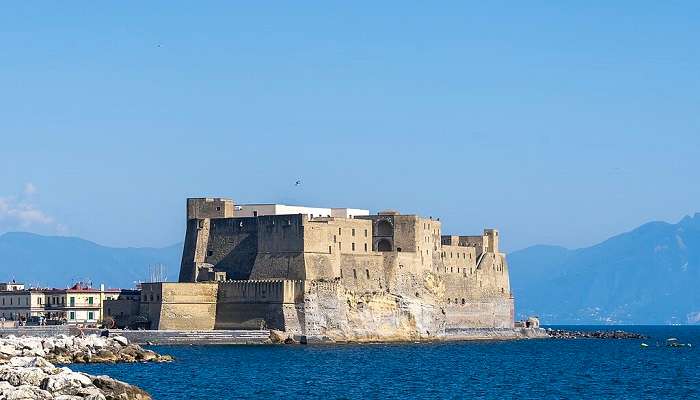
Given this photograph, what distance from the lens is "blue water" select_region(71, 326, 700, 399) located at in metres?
58.2

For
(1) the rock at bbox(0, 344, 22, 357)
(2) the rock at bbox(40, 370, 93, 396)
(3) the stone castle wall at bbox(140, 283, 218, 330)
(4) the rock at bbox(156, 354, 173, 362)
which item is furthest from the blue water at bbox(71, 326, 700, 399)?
(2) the rock at bbox(40, 370, 93, 396)

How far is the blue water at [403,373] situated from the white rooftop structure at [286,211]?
1120 centimetres

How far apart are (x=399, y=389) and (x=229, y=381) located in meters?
7.46

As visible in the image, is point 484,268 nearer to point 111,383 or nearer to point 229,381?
point 229,381

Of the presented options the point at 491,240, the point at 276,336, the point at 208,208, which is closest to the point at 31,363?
the point at 276,336

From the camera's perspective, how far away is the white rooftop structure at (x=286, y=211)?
314 feet

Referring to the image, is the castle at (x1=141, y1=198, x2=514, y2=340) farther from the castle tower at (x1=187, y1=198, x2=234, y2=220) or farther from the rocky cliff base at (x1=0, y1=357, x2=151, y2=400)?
the rocky cliff base at (x1=0, y1=357, x2=151, y2=400)

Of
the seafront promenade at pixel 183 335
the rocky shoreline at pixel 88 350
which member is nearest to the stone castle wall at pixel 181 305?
the seafront promenade at pixel 183 335

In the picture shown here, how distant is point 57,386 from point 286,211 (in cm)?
5128

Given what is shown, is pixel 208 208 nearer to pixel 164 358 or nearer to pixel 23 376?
pixel 164 358

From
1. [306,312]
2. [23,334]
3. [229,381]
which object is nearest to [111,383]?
[229,381]

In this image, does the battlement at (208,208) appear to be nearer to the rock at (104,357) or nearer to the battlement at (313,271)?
the battlement at (313,271)

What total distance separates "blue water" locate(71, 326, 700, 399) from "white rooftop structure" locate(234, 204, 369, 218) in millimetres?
11198

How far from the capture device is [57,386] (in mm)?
45094
